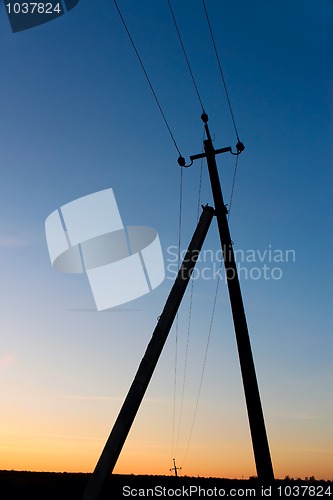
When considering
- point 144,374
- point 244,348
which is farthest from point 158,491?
point 144,374

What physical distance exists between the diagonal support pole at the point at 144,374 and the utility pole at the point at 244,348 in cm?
84

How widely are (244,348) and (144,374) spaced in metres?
2.82

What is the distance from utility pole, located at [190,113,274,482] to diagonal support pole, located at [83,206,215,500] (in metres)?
0.84

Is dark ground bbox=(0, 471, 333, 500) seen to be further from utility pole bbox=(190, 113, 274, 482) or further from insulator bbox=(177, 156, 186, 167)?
insulator bbox=(177, 156, 186, 167)

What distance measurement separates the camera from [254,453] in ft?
30.0

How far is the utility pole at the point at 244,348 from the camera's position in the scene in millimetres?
9086

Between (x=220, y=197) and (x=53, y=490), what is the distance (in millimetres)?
31717

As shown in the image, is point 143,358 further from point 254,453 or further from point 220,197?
point 220,197

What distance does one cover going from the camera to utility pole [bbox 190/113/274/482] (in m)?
9.09

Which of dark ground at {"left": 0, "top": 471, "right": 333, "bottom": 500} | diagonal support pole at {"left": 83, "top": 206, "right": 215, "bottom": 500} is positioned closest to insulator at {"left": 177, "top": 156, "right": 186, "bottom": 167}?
diagonal support pole at {"left": 83, "top": 206, "right": 215, "bottom": 500}

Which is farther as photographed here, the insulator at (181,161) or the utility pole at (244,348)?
the insulator at (181,161)

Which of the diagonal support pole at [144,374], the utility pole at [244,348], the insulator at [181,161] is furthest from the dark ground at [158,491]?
the insulator at [181,161]

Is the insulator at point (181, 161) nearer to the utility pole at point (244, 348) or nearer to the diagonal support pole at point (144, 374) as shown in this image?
the utility pole at point (244, 348)

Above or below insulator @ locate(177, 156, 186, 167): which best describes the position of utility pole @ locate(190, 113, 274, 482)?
below
